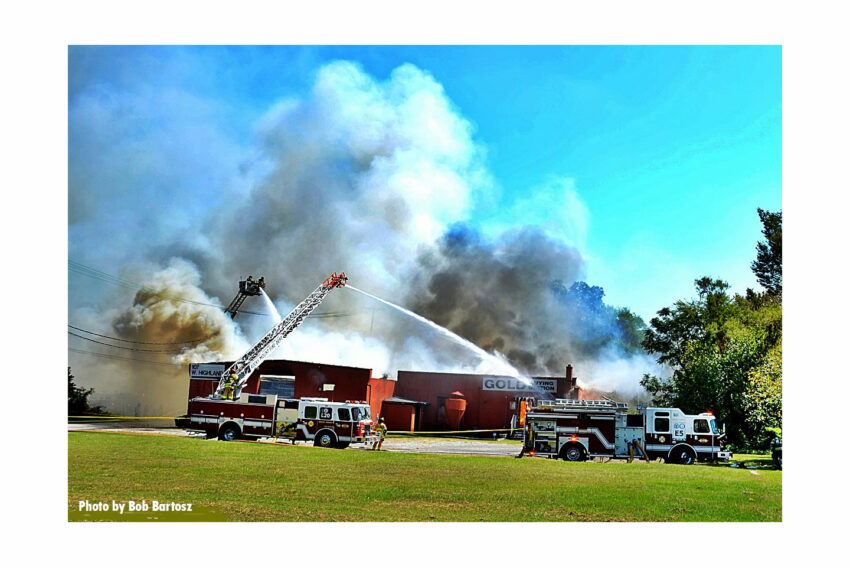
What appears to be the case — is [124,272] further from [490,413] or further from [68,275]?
[490,413]

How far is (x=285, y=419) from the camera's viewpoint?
58.3 ft

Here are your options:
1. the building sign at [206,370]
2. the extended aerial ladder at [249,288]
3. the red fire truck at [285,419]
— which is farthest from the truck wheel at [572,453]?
the building sign at [206,370]

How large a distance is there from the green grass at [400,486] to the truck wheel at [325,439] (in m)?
2.29

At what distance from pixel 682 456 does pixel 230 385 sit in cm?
1051

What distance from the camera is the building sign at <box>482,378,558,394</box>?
15.3 m

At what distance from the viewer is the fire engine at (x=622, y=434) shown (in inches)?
632

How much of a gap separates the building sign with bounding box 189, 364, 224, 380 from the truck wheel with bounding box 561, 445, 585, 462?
7.96 m

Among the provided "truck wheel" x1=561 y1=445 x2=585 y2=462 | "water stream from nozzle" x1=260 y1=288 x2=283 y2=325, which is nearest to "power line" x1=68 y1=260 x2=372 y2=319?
"water stream from nozzle" x1=260 y1=288 x2=283 y2=325

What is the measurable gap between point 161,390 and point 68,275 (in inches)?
121

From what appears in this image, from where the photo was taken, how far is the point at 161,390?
15031 millimetres

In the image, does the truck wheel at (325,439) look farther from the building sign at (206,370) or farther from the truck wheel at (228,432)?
the building sign at (206,370)

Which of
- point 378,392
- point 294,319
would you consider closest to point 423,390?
point 378,392

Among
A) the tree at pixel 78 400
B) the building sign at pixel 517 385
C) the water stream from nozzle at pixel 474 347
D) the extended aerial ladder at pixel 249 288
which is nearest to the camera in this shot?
the tree at pixel 78 400

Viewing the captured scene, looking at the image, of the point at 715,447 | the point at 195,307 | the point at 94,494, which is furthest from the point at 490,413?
the point at 94,494
